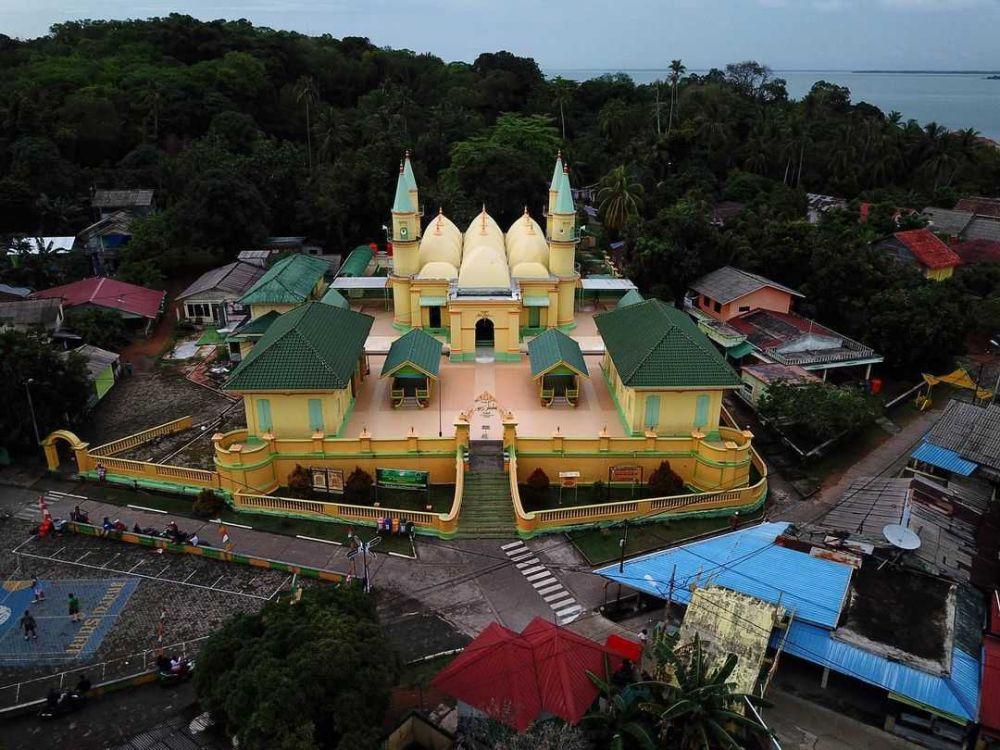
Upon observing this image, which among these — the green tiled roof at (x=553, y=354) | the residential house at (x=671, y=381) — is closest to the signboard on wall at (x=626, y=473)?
the residential house at (x=671, y=381)

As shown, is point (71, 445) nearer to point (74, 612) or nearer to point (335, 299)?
point (74, 612)

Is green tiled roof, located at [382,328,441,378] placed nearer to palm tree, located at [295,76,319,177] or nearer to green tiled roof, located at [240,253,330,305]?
green tiled roof, located at [240,253,330,305]

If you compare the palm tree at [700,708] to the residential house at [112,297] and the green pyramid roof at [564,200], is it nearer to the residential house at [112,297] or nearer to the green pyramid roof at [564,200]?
the green pyramid roof at [564,200]

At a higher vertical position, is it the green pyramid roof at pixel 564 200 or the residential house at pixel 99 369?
the green pyramid roof at pixel 564 200

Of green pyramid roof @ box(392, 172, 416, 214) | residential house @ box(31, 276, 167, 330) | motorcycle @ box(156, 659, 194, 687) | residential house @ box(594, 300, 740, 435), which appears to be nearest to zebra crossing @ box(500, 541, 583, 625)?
residential house @ box(594, 300, 740, 435)

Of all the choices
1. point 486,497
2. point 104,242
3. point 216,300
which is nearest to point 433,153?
point 104,242

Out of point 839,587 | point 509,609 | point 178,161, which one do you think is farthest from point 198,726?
point 178,161
